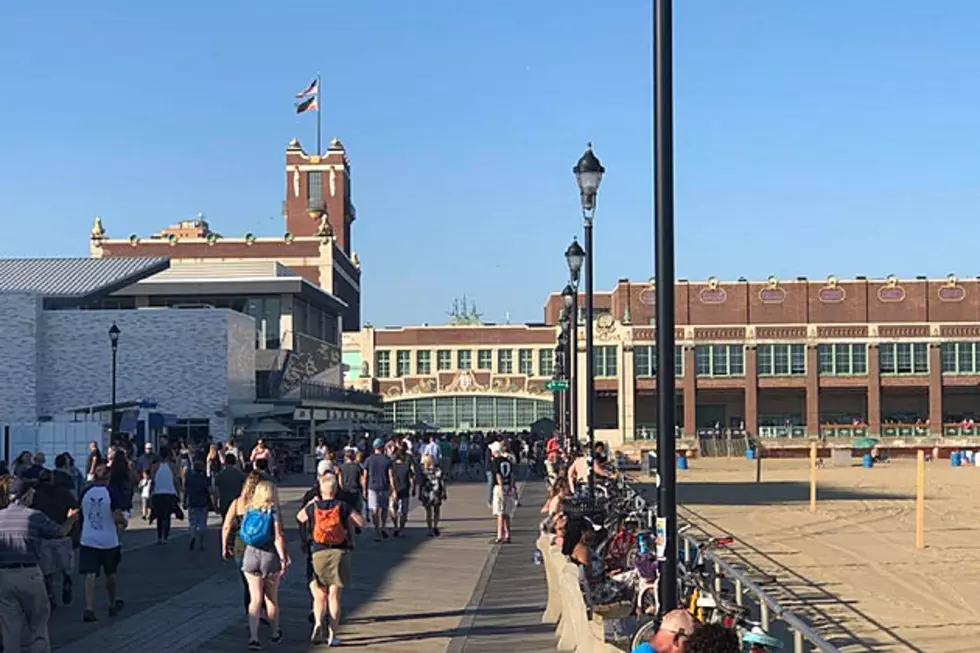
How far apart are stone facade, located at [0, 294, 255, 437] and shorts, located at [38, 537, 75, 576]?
35956mm

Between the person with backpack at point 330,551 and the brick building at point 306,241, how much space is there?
7228 cm

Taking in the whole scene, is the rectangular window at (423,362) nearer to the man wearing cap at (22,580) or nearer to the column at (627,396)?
the column at (627,396)

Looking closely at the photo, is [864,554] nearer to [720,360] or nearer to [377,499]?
[377,499]

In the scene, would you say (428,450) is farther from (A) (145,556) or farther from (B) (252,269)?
(B) (252,269)

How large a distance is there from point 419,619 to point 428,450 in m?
16.0

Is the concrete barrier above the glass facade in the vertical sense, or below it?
below

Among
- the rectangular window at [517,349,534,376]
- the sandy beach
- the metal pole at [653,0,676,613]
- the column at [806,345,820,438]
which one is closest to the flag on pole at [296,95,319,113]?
the rectangular window at [517,349,534,376]

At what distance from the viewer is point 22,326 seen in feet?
159

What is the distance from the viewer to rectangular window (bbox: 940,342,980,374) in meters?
86.4

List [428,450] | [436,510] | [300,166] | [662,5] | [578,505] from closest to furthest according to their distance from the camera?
[662,5] → [578,505] → [436,510] → [428,450] → [300,166]

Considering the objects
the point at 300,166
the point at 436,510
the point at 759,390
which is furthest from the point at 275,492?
the point at 300,166

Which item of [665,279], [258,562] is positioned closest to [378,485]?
[258,562]

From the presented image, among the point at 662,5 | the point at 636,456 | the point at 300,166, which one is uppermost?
the point at 300,166

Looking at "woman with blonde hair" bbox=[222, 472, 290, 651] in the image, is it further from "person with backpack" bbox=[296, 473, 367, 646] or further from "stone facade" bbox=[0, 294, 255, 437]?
"stone facade" bbox=[0, 294, 255, 437]
